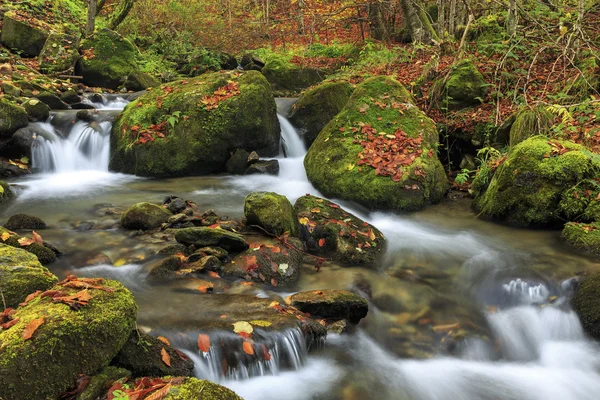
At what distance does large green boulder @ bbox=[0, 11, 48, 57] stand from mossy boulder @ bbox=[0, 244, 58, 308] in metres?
13.8

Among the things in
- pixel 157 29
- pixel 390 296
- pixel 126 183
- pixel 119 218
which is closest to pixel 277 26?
pixel 157 29

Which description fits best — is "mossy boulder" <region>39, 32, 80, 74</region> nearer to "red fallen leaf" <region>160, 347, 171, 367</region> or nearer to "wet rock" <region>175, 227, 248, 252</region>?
"wet rock" <region>175, 227, 248, 252</region>

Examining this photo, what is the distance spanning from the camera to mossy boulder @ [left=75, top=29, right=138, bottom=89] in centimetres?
1361

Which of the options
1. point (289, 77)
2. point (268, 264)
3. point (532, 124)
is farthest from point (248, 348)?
point (289, 77)

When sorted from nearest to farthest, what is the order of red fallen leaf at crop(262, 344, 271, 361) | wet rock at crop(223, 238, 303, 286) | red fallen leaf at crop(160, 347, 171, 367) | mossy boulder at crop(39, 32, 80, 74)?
red fallen leaf at crop(160, 347, 171, 367) → red fallen leaf at crop(262, 344, 271, 361) → wet rock at crop(223, 238, 303, 286) → mossy boulder at crop(39, 32, 80, 74)

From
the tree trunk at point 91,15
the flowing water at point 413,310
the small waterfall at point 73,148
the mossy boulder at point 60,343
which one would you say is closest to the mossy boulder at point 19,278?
the mossy boulder at point 60,343

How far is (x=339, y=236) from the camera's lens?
5750mm

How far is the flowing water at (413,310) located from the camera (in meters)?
3.74

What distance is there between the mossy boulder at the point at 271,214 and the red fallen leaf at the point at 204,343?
2148 mm

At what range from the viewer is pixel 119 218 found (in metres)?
6.29

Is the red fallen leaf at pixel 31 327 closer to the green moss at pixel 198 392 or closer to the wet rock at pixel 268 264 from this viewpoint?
the green moss at pixel 198 392

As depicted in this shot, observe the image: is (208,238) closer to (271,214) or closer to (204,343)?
(271,214)

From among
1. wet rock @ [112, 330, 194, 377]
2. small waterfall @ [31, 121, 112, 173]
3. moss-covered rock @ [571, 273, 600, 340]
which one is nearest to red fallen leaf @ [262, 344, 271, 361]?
wet rock @ [112, 330, 194, 377]

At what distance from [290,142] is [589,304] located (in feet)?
23.5
